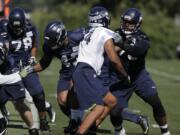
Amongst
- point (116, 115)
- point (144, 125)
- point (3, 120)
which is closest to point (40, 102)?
point (3, 120)

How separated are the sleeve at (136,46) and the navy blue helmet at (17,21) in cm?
191

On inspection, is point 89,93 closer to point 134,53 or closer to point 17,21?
point 134,53

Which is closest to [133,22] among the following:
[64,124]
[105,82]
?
[105,82]

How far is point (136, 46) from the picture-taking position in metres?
10.4

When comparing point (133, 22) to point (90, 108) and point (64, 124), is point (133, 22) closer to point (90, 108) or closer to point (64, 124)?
point (90, 108)

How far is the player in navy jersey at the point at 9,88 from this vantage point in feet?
33.6

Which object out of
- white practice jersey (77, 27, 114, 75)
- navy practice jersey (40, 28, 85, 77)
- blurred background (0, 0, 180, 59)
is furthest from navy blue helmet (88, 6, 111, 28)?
blurred background (0, 0, 180, 59)

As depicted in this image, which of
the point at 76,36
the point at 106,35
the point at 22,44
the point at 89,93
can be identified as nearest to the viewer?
the point at 89,93

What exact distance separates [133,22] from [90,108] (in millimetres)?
1547

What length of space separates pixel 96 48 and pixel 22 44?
95.4 inches

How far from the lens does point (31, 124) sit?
10789 millimetres

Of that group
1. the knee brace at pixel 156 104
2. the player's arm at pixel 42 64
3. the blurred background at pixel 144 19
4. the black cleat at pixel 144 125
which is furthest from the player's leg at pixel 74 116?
the blurred background at pixel 144 19

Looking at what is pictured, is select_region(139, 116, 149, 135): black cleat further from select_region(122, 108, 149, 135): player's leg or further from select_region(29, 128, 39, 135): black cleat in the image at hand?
select_region(29, 128, 39, 135): black cleat

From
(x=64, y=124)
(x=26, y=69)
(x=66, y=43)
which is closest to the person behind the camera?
(x=26, y=69)
